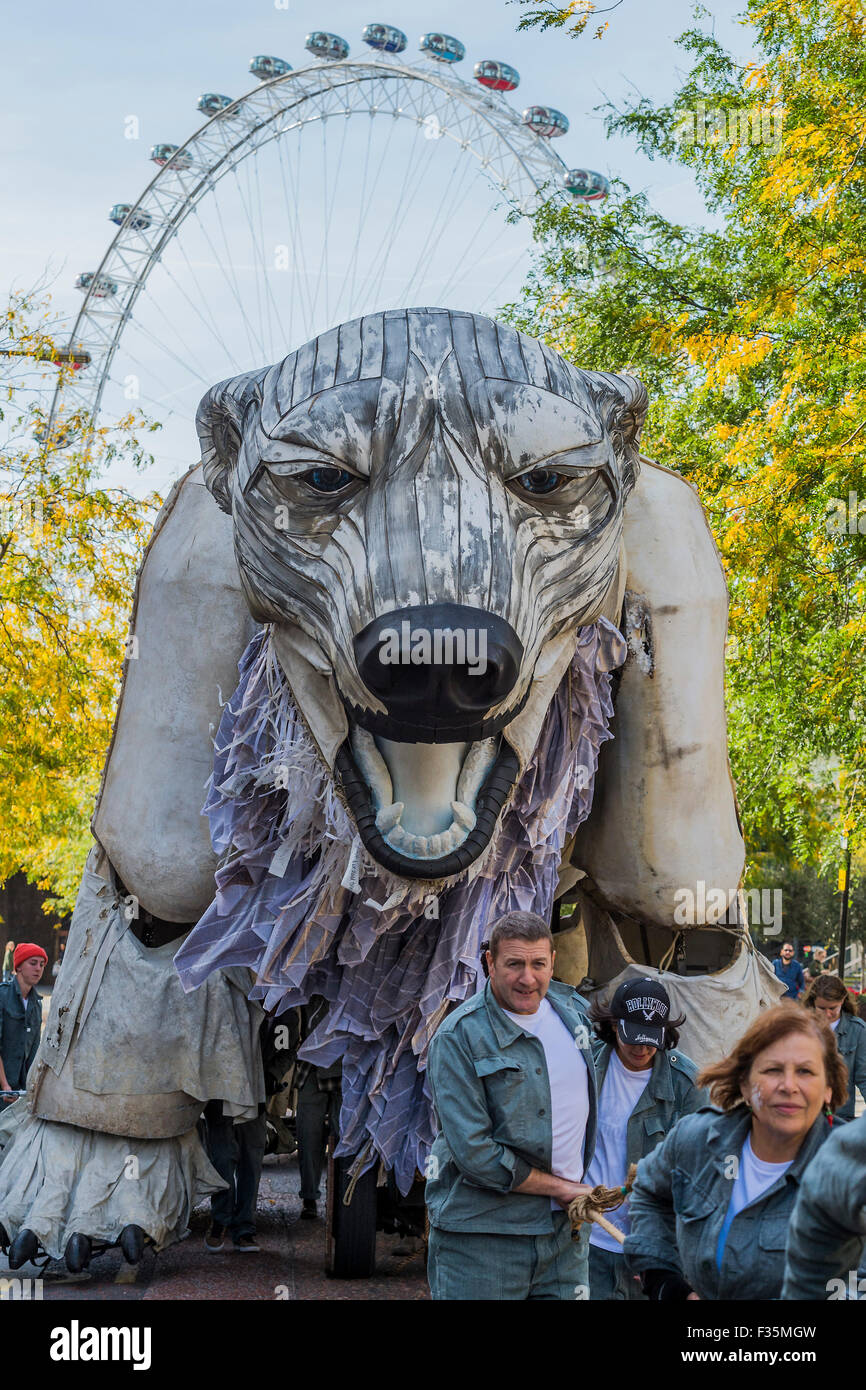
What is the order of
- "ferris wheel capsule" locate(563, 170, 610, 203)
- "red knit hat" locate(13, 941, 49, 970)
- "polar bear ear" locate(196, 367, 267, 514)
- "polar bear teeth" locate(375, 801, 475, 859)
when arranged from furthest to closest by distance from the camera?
"ferris wheel capsule" locate(563, 170, 610, 203) → "red knit hat" locate(13, 941, 49, 970) → "polar bear ear" locate(196, 367, 267, 514) → "polar bear teeth" locate(375, 801, 475, 859)

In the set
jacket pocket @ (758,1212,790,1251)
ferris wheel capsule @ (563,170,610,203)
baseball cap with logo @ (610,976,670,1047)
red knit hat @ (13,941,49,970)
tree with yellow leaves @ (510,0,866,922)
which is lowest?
jacket pocket @ (758,1212,790,1251)

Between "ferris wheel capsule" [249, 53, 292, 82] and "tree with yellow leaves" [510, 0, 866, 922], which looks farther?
"ferris wheel capsule" [249, 53, 292, 82]

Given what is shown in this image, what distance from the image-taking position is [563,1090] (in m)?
3.94

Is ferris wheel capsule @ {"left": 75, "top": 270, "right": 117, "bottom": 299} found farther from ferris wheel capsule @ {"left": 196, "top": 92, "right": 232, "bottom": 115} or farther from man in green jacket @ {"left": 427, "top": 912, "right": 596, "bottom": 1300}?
man in green jacket @ {"left": 427, "top": 912, "right": 596, "bottom": 1300}

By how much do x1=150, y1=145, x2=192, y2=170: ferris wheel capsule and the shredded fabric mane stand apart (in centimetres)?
3301

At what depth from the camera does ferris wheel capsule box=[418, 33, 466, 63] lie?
32.5 m

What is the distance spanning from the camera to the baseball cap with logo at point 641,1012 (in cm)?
443

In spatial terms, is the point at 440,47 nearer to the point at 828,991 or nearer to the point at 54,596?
the point at 54,596

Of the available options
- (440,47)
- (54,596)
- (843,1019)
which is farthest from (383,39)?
(843,1019)

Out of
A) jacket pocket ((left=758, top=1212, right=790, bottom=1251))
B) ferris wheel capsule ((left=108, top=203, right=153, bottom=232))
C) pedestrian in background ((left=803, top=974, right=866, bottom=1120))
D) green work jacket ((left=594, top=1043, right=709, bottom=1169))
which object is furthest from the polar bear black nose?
ferris wheel capsule ((left=108, top=203, right=153, bottom=232))

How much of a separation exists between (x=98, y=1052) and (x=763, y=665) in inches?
307

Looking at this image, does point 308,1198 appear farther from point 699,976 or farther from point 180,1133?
point 699,976
